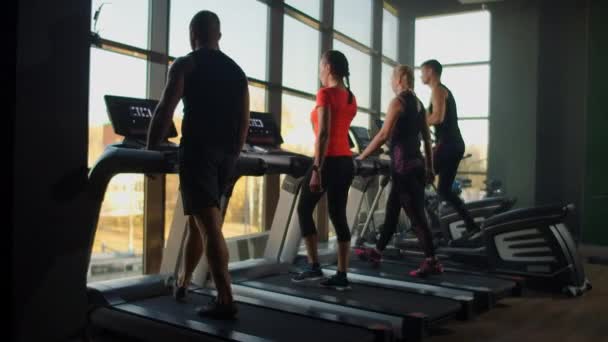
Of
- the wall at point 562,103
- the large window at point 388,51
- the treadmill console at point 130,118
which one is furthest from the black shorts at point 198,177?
the wall at point 562,103

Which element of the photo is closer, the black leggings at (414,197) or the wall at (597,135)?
the black leggings at (414,197)

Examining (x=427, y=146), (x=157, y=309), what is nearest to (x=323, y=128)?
(x=427, y=146)

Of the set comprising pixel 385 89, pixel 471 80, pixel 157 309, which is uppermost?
pixel 471 80

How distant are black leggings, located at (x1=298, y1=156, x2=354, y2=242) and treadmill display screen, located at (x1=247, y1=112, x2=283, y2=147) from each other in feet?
1.78

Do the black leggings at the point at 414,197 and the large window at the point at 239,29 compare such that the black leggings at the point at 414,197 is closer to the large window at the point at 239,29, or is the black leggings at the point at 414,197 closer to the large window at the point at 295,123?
the large window at the point at 239,29

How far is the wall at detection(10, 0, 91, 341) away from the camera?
7.58ft

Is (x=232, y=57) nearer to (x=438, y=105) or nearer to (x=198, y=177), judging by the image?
(x=438, y=105)

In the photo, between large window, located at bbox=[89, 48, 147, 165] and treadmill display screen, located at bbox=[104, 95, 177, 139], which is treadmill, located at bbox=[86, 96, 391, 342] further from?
large window, located at bbox=[89, 48, 147, 165]

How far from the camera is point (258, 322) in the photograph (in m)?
2.67

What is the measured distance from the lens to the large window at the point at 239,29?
15.5ft

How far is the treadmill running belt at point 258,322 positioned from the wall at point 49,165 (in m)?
0.40

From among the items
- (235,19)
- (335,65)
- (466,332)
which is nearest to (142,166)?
(335,65)

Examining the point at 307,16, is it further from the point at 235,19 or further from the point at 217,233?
the point at 217,233

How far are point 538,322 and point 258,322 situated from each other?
5.38 ft
